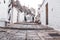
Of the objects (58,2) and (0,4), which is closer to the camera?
(58,2)

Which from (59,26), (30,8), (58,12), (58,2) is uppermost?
(30,8)

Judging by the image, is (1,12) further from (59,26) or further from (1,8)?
(59,26)

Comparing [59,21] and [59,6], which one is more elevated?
[59,6]

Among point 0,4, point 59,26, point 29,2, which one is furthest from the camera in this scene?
point 29,2

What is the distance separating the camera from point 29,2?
131ft

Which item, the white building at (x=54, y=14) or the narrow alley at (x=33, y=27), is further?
the white building at (x=54, y=14)

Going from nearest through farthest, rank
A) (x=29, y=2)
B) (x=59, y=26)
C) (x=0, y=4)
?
(x=59, y=26)
(x=0, y=4)
(x=29, y=2)

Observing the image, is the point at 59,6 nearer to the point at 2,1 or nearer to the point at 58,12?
the point at 58,12

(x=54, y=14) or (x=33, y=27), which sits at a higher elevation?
(x=54, y=14)

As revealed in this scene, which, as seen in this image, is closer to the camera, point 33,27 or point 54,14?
point 54,14

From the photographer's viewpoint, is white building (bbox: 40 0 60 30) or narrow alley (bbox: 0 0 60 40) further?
white building (bbox: 40 0 60 30)

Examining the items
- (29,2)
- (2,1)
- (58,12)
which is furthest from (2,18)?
(29,2)

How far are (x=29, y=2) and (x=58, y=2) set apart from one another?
32428 millimetres

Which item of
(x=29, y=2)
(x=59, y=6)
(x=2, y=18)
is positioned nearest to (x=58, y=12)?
(x=59, y=6)
